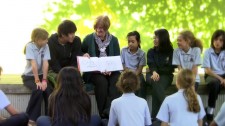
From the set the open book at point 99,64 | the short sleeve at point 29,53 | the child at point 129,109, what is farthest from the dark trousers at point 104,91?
the child at point 129,109

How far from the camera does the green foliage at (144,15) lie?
24.3 feet

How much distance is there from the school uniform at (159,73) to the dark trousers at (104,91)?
0.54m

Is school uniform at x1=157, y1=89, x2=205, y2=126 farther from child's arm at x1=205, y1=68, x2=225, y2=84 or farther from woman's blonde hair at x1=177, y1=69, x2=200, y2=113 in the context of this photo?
child's arm at x1=205, y1=68, x2=225, y2=84

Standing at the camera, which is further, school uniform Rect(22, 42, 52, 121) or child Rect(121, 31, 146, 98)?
child Rect(121, 31, 146, 98)

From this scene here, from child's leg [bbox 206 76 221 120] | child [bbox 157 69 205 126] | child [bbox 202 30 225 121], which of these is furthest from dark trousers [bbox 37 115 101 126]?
child [bbox 202 30 225 121]

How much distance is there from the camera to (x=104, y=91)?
5.86 meters

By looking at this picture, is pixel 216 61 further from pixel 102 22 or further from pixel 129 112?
pixel 129 112

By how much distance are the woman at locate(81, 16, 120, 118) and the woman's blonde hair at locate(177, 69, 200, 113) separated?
1.46 metres

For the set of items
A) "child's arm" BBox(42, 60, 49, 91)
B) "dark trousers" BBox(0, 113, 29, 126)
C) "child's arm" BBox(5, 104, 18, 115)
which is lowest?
"dark trousers" BBox(0, 113, 29, 126)

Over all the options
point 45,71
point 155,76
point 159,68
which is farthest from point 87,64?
point 159,68

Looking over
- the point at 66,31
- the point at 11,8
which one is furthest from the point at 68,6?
the point at 66,31

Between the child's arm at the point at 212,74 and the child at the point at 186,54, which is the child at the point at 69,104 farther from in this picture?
the child's arm at the point at 212,74

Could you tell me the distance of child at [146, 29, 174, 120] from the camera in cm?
611

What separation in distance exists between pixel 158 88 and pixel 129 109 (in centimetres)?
160
